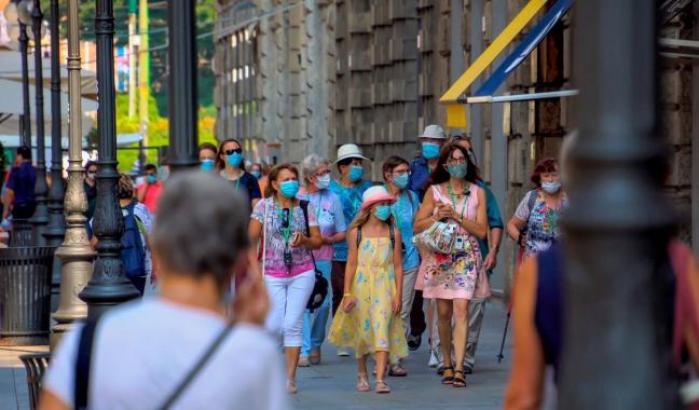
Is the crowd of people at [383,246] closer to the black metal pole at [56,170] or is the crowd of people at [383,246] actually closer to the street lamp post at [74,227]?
the street lamp post at [74,227]

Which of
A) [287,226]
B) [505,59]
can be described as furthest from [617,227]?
[505,59]

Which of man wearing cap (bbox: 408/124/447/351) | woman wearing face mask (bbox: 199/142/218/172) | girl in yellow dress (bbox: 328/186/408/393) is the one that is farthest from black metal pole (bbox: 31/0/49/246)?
girl in yellow dress (bbox: 328/186/408/393)

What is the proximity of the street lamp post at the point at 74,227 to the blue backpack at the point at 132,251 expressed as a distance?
997 mm

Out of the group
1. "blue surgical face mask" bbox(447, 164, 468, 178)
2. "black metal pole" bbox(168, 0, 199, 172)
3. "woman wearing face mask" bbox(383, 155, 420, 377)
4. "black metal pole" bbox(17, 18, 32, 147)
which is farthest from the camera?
"black metal pole" bbox(17, 18, 32, 147)

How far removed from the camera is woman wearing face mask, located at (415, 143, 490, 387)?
44.1ft

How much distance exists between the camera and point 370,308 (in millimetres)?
13398

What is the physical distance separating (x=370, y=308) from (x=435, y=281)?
508 millimetres

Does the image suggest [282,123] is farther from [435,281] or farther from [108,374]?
[108,374]

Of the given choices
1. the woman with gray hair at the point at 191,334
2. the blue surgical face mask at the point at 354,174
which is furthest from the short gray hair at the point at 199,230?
the blue surgical face mask at the point at 354,174

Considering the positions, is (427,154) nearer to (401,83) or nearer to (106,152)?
(106,152)

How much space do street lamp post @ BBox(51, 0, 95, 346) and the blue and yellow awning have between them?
342cm

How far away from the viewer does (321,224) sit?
1488 cm

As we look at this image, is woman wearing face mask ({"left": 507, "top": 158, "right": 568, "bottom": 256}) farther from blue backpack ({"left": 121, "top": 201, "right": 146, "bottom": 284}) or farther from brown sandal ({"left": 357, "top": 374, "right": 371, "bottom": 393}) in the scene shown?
blue backpack ({"left": 121, "top": 201, "right": 146, "bottom": 284})

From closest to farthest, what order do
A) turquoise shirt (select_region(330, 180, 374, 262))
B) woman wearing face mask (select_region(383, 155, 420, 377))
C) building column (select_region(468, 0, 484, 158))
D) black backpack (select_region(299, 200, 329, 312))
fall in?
black backpack (select_region(299, 200, 329, 312))
woman wearing face mask (select_region(383, 155, 420, 377))
turquoise shirt (select_region(330, 180, 374, 262))
building column (select_region(468, 0, 484, 158))
